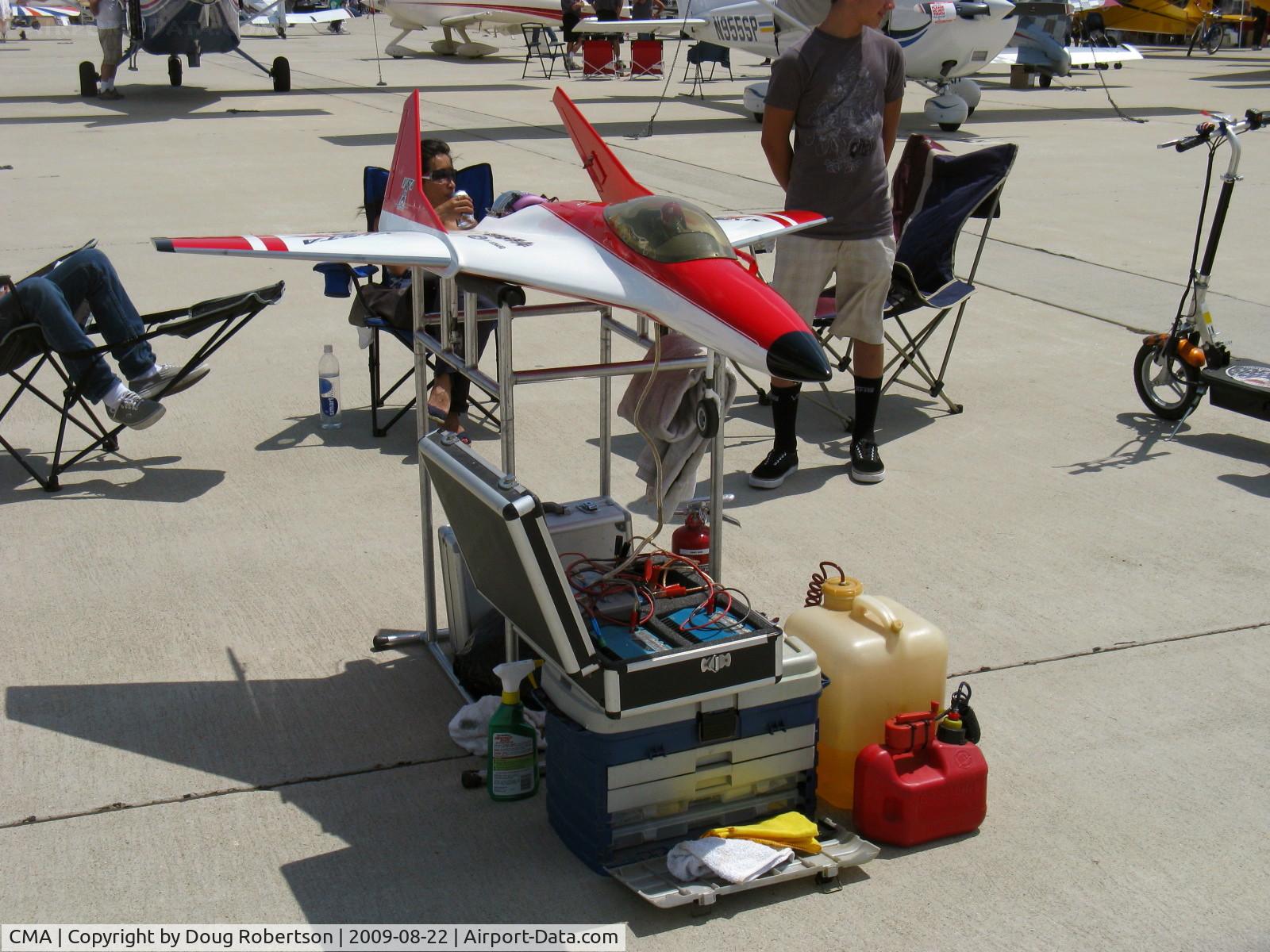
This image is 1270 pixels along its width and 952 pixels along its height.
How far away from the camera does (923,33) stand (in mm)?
16172

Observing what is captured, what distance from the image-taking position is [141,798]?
11.1 ft

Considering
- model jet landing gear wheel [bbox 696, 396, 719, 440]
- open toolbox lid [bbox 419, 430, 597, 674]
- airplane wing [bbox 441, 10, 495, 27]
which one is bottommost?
open toolbox lid [bbox 419, 430, 597, 674]

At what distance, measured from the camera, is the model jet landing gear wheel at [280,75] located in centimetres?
2148

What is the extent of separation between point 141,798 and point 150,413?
2.58 m

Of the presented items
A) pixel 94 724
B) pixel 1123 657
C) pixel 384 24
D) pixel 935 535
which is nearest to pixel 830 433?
pixel 935 535

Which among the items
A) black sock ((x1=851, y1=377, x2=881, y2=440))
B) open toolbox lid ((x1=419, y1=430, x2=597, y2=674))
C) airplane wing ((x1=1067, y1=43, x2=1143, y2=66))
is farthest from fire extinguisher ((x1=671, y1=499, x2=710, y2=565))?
airplane wing ((x1=1067, y1=43, x2=1143, y2=66))

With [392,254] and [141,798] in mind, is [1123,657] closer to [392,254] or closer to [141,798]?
[392,254]

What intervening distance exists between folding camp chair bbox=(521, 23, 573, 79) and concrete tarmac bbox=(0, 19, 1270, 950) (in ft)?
58.7

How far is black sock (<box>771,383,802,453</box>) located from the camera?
5660mm

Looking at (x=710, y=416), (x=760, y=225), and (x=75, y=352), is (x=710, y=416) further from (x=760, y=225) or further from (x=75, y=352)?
(x=75, y=352)

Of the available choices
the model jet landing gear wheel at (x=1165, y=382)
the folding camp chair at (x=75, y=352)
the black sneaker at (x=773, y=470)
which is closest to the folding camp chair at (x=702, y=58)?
the model jet landing gear wheel at (x=1165, y=382)

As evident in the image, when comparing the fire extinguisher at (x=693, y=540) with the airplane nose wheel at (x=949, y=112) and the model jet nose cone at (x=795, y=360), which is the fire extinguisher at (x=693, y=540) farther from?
the airplane nose wheel at (x=949, y=112)

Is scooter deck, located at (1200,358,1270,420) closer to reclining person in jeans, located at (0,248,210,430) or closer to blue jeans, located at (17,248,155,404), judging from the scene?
reclining person in jeans, located at (0,248,210,430)

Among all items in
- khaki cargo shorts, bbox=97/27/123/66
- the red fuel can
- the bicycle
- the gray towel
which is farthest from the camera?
the bicycle
